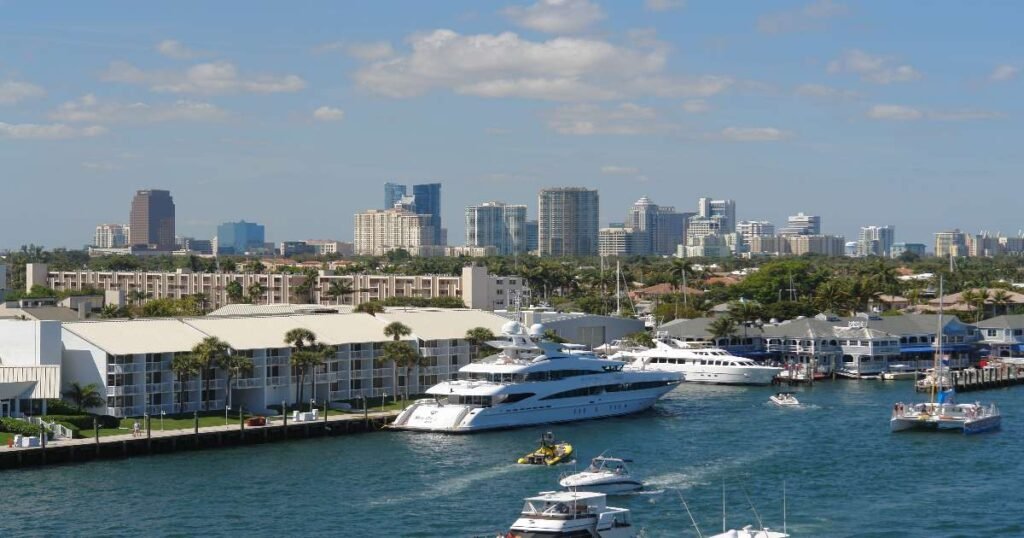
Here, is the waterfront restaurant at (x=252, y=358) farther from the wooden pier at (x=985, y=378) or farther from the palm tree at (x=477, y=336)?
the wooden pier at (x=985, y=378)

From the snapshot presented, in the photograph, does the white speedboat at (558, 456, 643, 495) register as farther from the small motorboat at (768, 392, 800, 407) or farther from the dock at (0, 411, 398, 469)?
the small motorboat at (768, 392, 800, 407)

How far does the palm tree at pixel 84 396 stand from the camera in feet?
286

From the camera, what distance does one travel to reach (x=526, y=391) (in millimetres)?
92750

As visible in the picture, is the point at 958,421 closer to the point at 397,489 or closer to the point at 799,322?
the point at 397,489

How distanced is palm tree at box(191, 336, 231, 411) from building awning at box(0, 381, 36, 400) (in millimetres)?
10020

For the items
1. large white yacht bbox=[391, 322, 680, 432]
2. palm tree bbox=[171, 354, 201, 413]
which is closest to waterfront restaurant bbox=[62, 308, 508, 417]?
palm tree bbox=[171, 354, 201, 413]

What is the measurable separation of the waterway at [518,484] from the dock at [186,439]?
121 cm

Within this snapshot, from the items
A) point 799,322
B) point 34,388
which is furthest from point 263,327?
point 799,322

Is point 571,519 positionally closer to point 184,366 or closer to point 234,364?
point 234,364

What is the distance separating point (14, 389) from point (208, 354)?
11622mm

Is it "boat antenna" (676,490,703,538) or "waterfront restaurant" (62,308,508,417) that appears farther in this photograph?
"waterfront restaurant" (62,308,508,417)

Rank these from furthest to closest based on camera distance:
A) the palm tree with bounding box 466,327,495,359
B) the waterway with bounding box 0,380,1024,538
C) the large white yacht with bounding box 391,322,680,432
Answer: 1. the palm tree with bounding box 466,327,495,359
2. the large white yacht with bounding box 391,322,680,432
3. the waterway with bounding box 0,380,1024,538

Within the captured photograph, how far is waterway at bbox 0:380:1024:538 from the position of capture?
6197 centimetres

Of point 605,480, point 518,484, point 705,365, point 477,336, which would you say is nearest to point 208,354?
point 477,336
